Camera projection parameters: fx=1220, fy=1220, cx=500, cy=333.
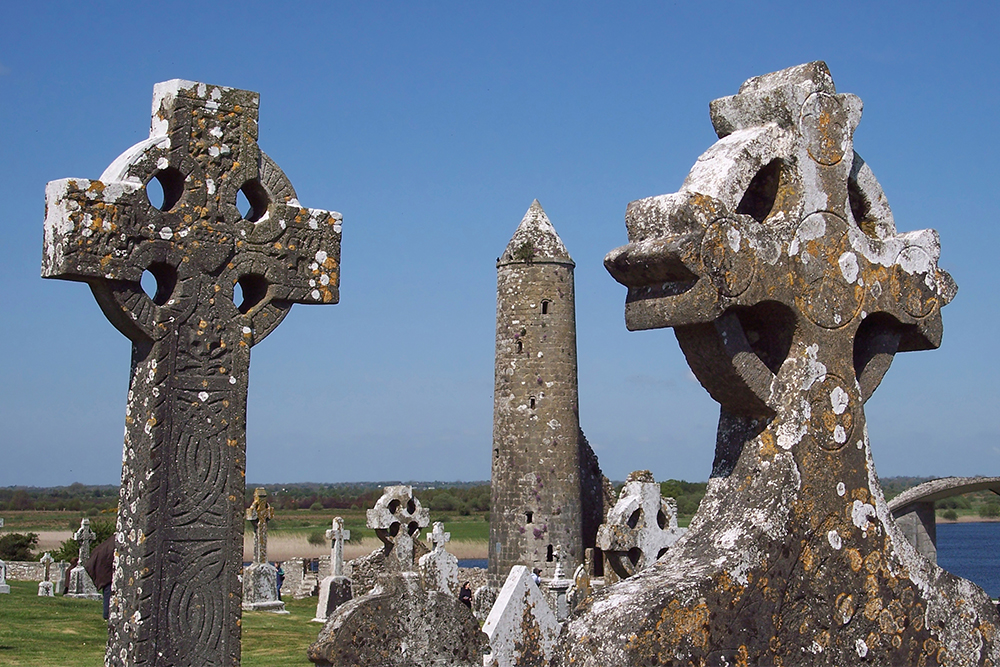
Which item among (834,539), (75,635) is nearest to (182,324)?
(834,539)

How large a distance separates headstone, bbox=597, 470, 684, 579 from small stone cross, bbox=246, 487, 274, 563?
11926 millimetres

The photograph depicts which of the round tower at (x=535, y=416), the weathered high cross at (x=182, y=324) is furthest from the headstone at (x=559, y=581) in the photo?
the weathered high cross at (x=182, y=324)

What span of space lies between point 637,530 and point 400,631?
634 centimetres

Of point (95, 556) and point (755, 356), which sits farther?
point (95, 556)

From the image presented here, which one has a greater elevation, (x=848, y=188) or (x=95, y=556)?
(x=848, y=188)

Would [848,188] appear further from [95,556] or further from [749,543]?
[95,556]

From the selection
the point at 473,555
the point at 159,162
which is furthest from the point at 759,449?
the point at 473,555

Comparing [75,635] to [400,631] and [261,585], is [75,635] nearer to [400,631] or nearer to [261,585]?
[261,585]

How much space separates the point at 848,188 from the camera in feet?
14.8

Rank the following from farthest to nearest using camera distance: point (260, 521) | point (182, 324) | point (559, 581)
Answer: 1. point (559, 581)
2. point (260, 521)
3. point (182, 324)

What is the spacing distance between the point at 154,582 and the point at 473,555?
58.4 metres

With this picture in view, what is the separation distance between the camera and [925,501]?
38.1 ft

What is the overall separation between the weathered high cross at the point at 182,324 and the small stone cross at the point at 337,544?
2028cm

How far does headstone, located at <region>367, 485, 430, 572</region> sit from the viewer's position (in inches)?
359
